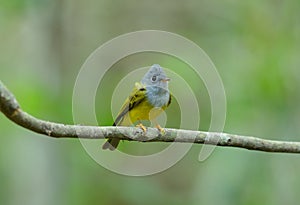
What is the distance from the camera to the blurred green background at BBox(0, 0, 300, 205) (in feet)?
17.3

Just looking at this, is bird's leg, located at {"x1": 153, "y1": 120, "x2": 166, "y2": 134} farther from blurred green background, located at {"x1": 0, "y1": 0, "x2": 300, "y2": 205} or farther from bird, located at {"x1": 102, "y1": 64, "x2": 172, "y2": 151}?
blurred green background, located at {"x1": 0, "y1": 0, "x2": 300, "y2": 205}

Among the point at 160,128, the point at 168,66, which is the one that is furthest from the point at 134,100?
the point at 168,66

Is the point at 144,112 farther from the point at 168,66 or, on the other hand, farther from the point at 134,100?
the point at 168,66

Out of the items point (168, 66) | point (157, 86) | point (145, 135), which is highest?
point (168, 66)

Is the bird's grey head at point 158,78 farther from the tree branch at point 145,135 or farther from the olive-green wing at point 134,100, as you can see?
the tree branch at point 145,135

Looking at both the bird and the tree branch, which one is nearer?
the tree branch

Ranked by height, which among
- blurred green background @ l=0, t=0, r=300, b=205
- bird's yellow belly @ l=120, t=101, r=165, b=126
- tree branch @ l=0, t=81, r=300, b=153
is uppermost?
blurred green background @ l=0, t=0, r=300, b=205

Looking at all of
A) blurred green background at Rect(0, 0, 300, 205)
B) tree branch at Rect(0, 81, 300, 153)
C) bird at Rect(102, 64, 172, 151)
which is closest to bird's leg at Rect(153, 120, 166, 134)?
tree branch at Rect(0, 81, 300, 153)

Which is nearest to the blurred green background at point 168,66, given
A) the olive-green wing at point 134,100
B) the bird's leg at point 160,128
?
the olive-green wing at point 134,100

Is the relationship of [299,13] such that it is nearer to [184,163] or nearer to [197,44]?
[197,44]

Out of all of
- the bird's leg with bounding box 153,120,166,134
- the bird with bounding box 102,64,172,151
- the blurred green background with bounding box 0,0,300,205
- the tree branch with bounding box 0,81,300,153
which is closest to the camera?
the tree branch with bounding box 0,81,300,153

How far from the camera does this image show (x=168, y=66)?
243 inches

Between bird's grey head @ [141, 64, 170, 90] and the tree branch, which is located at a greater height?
bird's grey head @ [141, 64, 170, 90]

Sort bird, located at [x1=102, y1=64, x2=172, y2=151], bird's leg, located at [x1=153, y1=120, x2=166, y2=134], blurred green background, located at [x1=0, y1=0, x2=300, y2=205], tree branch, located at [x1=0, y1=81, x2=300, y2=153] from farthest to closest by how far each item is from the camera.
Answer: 1. blurred green background, located at [x1=0, y1=0, x2=300, y2=205]
2. bird, located at [x1=102, y1=64, x2=172, y2=151]
3. bird's leg, located at [x1=153, y1=120, x2=166, y2=134]
4. tree branch, located at [x1=0, y1=81, x2=300, y2=153]
